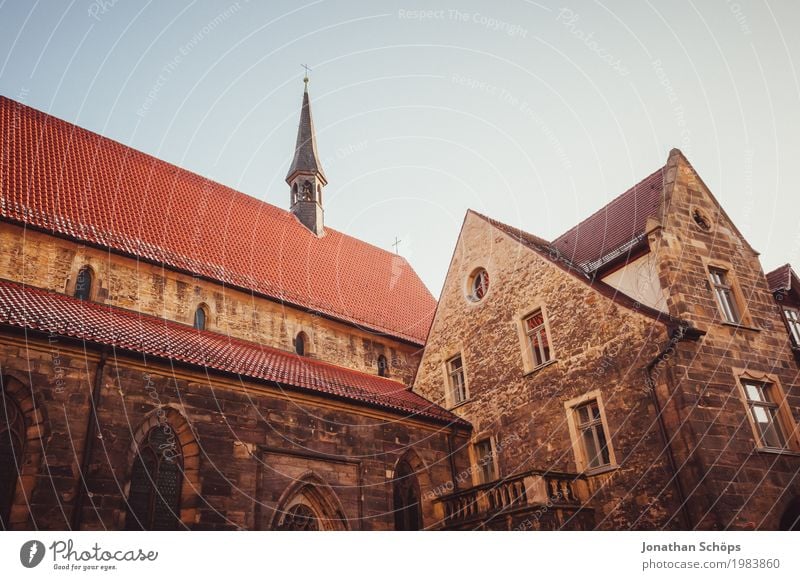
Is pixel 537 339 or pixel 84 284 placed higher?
pixel 84 284

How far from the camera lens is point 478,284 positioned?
1653 centimetres

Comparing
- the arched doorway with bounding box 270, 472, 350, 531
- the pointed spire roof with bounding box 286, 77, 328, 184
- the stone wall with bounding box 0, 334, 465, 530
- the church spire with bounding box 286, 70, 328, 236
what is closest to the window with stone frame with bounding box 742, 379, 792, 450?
the stone wall with bounding box 0, 334, 465, 530

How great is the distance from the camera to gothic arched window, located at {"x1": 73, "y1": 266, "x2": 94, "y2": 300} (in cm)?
1344

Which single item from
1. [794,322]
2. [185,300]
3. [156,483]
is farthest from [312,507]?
[794,322]

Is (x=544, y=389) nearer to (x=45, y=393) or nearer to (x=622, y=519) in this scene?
(x=622, y=519)

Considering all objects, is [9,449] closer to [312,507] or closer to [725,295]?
[312,507]

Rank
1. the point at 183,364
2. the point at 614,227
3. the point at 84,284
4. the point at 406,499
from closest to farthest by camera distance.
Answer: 1. the point at 183,364
2. the point at 84,284
3. the point at 406,499
4. the point at 614,227

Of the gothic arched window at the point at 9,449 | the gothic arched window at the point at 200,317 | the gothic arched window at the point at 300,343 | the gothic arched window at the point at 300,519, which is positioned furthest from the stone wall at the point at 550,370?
the gothic arched window at the point at 9,449

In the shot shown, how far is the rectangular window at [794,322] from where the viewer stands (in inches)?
534

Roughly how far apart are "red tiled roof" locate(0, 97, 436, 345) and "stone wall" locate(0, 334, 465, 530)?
15.3 feet

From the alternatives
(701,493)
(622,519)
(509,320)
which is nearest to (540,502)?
(622,519)

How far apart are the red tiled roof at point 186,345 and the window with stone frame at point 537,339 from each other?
268 centimetres

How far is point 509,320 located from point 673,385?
473 cm

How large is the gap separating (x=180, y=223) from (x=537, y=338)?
10.2 metres
